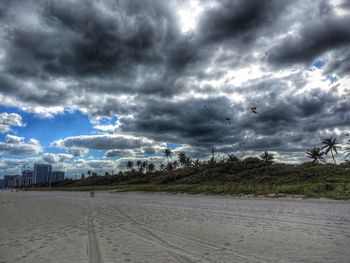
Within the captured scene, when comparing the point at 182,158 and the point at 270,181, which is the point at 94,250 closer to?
the point at 270,181

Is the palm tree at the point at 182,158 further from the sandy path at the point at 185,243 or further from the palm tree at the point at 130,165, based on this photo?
the sandy path at the point at 185,243

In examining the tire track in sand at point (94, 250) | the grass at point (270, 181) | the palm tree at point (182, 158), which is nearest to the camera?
the tire track in sand at point (94, 250)

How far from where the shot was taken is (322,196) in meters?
25.5

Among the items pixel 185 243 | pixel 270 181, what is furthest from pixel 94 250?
pixel 270 181

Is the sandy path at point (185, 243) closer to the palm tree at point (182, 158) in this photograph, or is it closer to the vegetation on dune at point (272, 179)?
the vegetation on dune at point (272, 179)

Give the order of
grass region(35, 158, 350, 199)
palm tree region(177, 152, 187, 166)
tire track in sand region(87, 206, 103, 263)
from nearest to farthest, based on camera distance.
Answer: tire track in sand region(87, 206, 103, 263)
grass region(35, 158, 350, 199)
palm tree region(177, 152, 187, 166)

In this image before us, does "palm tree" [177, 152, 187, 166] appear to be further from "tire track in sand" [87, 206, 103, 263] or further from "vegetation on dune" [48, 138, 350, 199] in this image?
"tire track in sand" [87, 206, 103, 263]

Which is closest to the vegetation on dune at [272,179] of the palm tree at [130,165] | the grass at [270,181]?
the grass at [270,181]

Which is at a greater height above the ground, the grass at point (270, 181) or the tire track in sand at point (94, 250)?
the grass at point (270, 181)

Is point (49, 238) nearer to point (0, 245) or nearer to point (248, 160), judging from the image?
point (0, 245)

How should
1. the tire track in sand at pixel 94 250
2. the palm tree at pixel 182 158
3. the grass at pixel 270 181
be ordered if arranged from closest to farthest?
1. the tire track in sand at pixel 94 250
2. the grass at pixel 270 181
3. the palm tree at pixel 182 158

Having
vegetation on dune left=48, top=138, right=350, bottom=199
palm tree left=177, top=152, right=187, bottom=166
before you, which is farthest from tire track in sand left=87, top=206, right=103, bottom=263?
palm tree left=177, top=152, right=187, bottom=166

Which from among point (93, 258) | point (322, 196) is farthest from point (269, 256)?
point (322, 196)

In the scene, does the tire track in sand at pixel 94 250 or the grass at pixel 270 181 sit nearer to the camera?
the tire track in sand at pixel 94 250
